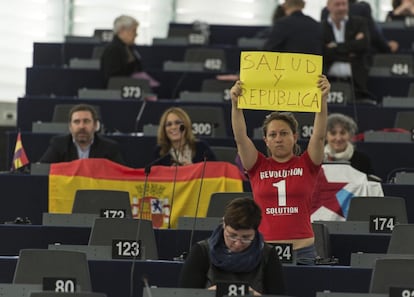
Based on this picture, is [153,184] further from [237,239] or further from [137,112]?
[237,239]

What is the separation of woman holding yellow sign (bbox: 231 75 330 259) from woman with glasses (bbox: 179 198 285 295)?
2.59 feet

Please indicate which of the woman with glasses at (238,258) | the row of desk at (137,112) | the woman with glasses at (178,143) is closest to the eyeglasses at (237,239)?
the woman with glasses at (238,258)

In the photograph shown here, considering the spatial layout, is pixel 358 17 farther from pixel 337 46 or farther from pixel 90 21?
pixel 90 21

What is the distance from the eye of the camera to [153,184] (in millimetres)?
12859

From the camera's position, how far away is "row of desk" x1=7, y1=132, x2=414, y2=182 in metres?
14.3

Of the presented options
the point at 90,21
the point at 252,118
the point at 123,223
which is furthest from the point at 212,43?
the point at 123,223

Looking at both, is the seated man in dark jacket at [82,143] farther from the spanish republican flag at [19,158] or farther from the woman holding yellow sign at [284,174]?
the woman holding yellow sign at [284,174]

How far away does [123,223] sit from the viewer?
10.6 m

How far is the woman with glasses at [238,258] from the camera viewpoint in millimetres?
8617

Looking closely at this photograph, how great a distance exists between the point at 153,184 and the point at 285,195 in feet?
11.2

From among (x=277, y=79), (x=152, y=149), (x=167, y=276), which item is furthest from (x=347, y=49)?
(x=167, y=276)

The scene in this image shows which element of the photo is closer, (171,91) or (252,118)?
(252,118)

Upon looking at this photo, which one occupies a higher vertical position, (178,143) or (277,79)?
(277,79)

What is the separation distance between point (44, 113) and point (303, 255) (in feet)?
22.7
